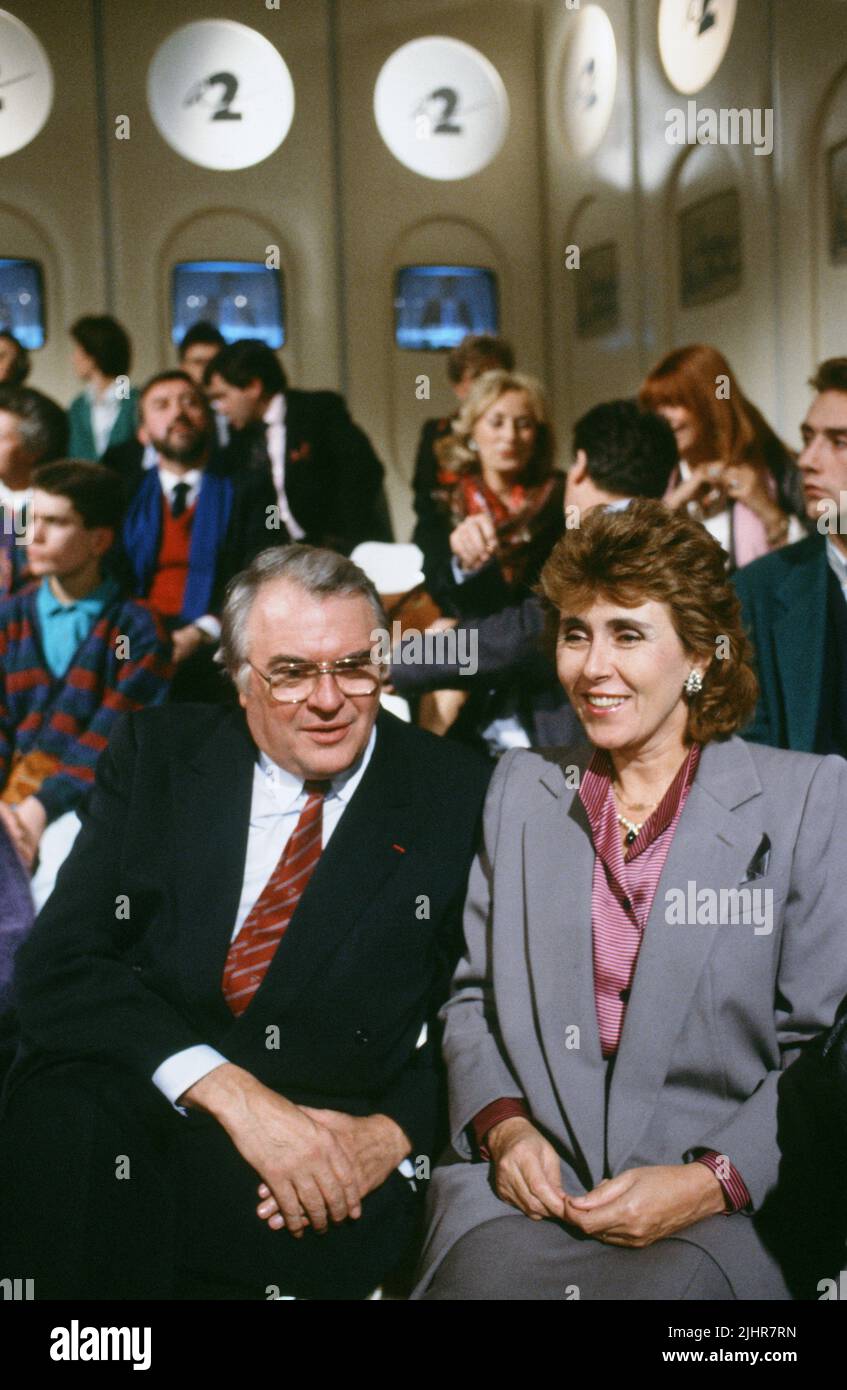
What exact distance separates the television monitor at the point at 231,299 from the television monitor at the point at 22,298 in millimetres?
296

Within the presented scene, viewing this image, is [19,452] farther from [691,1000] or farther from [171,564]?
[691,1000]

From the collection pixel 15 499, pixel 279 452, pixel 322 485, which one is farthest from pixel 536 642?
pixel 15 499

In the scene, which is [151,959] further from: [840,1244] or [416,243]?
[416,243]

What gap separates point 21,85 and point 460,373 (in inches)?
45.4

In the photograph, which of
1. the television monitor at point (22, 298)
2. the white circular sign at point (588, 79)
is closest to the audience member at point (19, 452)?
the television monitor at point (22, 298)

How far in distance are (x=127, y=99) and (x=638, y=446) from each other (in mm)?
1388

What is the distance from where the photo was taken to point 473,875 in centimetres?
209

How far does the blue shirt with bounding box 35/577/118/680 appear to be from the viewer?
116 inches

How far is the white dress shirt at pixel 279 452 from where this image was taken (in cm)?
302

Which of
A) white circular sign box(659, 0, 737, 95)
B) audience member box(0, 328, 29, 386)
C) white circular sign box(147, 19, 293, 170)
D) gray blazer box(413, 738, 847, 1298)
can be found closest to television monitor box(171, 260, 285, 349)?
white circular sign box(147, 19, 293, 170)

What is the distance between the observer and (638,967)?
1.88 meters

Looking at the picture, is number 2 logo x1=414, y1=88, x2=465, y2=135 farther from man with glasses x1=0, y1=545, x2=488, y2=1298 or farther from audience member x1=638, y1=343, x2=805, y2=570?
man with glasses x1=0, y1=545, x2=488, y2=1298

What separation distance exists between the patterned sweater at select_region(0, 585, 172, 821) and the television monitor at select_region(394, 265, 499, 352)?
2.91ft
